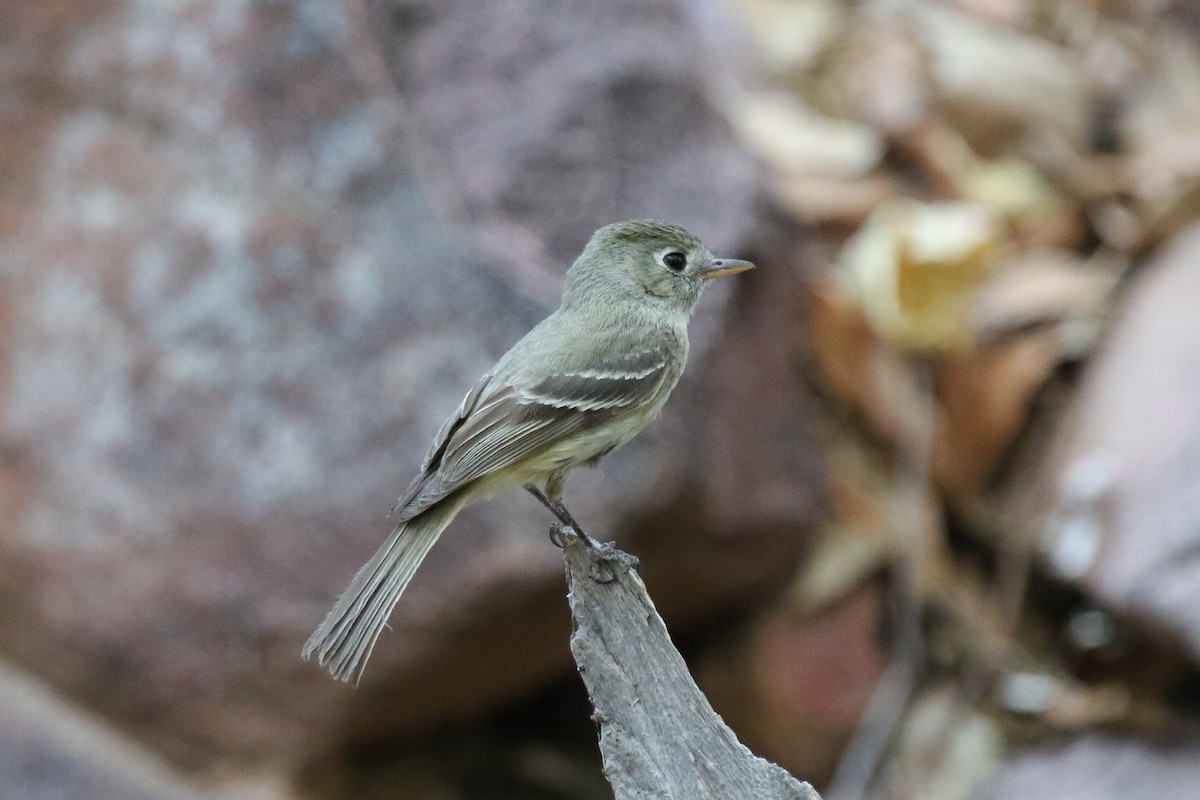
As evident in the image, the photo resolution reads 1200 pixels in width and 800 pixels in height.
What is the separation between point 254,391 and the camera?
5590mm

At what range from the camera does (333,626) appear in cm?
340

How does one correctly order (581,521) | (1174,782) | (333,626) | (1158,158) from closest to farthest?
1. (333,626)
2. (581,521)
3. (1174,782)
4. (1158,158)

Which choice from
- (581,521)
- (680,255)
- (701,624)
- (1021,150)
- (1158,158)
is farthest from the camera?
(1021,150)

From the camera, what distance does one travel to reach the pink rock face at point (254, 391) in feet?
18.1

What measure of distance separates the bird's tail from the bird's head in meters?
0.94

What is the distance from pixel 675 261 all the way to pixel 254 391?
197 centimetres

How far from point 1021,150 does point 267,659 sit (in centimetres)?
535

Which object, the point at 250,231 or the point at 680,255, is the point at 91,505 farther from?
the point at 680,255

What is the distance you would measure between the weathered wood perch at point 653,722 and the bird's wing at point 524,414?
53cm

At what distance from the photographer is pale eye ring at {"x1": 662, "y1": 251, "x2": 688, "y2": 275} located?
443cm

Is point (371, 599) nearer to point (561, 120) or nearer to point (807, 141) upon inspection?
point (561, 120)

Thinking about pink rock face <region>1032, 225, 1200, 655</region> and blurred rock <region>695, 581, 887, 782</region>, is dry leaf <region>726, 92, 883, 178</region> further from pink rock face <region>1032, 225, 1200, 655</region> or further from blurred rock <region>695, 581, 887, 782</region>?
blurred rock <region>695, 581, 887, 782</region>

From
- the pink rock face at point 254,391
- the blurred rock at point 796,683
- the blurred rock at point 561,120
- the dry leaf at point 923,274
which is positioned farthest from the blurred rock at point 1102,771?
the blurred rock at point 561,120

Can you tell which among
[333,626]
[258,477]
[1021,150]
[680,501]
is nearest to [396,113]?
[258,477]
